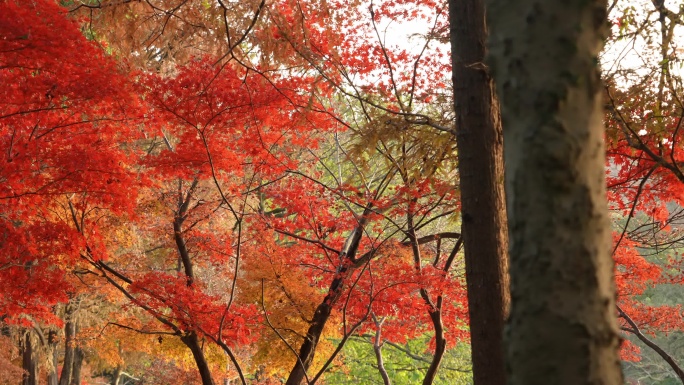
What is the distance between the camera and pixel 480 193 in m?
3.69

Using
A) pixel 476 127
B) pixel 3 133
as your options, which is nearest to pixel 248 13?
pixel 476 127

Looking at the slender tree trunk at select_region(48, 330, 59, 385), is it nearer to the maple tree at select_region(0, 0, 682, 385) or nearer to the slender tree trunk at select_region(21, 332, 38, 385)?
the slender tree trunk at select_region(21, 332, 38, 385)

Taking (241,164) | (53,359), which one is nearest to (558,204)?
(241,164)

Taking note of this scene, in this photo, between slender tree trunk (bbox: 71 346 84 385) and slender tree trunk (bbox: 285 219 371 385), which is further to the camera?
slender tree trunk (bbox: 71 346 84 385)

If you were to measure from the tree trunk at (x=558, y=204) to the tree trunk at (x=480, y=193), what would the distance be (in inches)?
78.8

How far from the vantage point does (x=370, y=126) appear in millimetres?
4309

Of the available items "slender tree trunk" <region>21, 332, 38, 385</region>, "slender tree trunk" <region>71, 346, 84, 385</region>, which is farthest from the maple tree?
"slender tree trunk" <region>71, 346, 84, 385</region>

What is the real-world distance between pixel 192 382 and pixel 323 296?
26.3 ft

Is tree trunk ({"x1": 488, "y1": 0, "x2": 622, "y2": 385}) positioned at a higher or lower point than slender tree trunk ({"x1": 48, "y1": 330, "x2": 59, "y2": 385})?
lower

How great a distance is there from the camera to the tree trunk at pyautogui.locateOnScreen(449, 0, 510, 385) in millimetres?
3594

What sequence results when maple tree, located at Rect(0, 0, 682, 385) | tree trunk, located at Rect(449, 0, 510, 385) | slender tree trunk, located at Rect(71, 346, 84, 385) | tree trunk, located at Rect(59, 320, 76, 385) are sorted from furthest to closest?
slender tree trunk, located at Rect(71, 346, 84, 385) < tree trunk, located at Rect(59, 320, 76, 385) < maple tree, located at Rect(0, 0, 682, 385) < tree trunk, located at Rect(449, 0, 510, 385)

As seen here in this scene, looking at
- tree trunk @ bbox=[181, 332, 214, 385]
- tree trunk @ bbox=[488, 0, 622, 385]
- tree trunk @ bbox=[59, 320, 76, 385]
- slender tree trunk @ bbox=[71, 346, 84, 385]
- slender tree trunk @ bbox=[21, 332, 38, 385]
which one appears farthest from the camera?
slender tree trunk @ bbox=[71, 346, 84, 385]

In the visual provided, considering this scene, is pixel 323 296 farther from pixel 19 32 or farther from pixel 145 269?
pixel 19 32

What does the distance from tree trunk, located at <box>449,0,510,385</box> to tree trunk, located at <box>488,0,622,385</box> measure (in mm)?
2001
